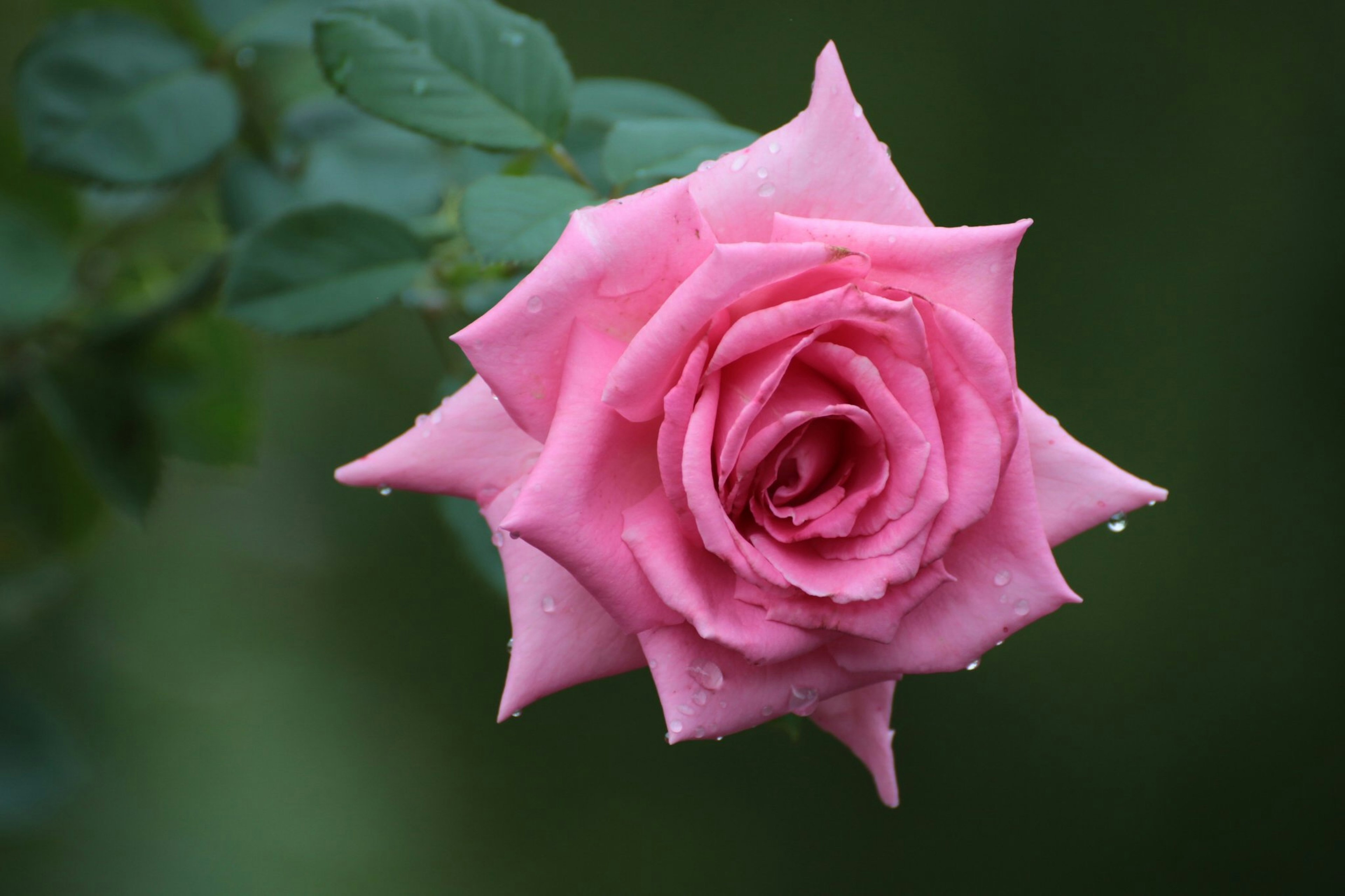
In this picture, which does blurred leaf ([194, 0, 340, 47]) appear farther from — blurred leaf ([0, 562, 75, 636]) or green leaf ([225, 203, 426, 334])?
blurred leaf ([0, 562, 75, 636])

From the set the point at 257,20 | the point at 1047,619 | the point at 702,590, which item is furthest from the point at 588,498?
the point at 1047,619

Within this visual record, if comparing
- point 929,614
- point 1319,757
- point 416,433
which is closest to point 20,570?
point 416,433

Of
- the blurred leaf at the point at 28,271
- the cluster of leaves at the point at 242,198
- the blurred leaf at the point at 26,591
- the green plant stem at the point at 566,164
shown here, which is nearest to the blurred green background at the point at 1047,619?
the blurred leaf at the point at 26,591

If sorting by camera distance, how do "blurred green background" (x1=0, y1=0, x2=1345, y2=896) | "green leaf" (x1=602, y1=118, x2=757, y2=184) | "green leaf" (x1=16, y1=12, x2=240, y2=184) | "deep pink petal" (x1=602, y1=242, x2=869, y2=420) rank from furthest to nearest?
"blurred green background" (x1=0, y1=0, x2=1345, y2=896) < "green leaf" (x1=16, y1=12, x2=240, y2=184) < "green leaf" (x1=602, y1=118, x2=757, y2=184) < "deep pink petal" (x1=602, y1=242, x2=869, y2=420)

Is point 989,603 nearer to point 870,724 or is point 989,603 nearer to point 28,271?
point 870,724

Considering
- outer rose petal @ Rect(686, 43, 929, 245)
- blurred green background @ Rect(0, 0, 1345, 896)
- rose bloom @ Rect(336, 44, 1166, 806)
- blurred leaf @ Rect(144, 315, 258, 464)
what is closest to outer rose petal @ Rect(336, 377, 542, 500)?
rose bloom @ Rect(336, 44, 1166, 806)

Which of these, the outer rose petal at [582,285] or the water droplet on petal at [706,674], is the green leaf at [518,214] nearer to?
the outer rose petal at [582,285]
